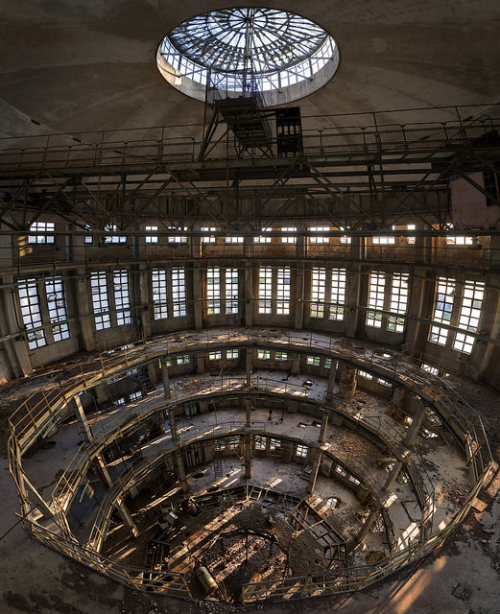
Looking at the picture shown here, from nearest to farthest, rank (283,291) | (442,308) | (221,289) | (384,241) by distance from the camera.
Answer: (442,308) → (384,241) → (283,291) → (221,289)

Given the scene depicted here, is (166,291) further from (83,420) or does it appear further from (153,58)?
(153,58)

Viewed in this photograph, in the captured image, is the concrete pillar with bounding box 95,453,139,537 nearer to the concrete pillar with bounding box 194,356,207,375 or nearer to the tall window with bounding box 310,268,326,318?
the concrete pillar with bounding box 194,356,207,375

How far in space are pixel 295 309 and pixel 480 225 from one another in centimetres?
1270

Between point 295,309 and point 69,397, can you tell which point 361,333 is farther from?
point 69,397

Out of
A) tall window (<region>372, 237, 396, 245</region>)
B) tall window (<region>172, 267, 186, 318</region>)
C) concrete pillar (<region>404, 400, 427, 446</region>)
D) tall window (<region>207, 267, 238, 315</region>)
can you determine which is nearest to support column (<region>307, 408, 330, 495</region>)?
concrete pillar (<region>404, 400, 427, 446</region>)

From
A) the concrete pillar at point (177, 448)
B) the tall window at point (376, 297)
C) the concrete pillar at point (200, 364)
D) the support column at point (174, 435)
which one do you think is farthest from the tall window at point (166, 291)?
the tall window at point (376, 297)

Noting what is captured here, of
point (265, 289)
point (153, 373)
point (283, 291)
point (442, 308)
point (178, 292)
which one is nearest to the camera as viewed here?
point (442, 308)

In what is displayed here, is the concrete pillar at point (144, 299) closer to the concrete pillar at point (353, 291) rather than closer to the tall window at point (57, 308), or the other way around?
the tall window at point (57, 308)

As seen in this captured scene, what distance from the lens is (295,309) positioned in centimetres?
2223

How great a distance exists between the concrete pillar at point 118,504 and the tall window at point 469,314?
18.2 m

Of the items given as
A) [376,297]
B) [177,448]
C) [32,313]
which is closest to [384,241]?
[376,297]

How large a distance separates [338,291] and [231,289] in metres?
7.31

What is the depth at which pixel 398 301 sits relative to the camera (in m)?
19.1

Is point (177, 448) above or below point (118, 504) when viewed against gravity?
above
